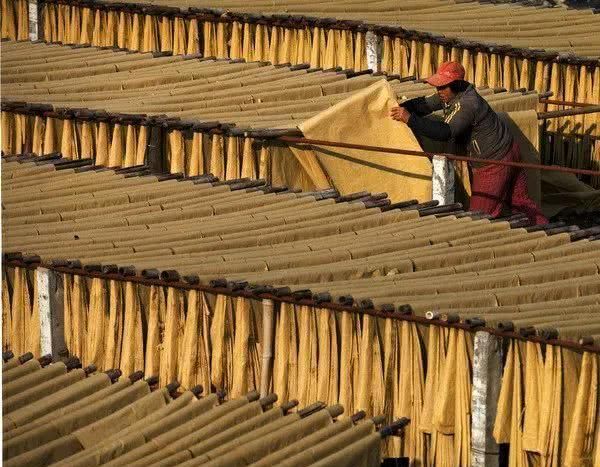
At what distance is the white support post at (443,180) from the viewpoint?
666 inches

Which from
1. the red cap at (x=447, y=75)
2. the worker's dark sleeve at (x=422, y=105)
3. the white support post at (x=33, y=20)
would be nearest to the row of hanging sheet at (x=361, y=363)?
the red cap at (x=447, y=75)

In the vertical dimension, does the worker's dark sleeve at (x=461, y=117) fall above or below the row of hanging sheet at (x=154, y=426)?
above

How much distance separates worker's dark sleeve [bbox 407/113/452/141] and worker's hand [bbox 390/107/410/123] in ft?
0.12

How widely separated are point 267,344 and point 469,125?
4.74m

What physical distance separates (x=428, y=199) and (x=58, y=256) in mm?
4256

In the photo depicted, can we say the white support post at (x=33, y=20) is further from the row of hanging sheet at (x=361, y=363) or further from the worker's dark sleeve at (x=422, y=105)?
the row of hanging sheet at (x=361, y=363)

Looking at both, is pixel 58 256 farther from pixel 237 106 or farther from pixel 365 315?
pixel 237 106

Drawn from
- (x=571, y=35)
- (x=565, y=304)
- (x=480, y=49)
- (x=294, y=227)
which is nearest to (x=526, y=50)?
(x=480, y=49)

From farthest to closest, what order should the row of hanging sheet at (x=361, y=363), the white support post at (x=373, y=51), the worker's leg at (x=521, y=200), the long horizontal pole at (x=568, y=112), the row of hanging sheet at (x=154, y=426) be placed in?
the white support post at (x=373, y=51)
the long horizontal pole at (x=568, y=112)
the worker's leg at (x=521, y=200)
the row of hanging sheet at (x=361, y=363)
the row of hanging sheet at (x=154, y=426)

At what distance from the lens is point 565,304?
1358 centimetres

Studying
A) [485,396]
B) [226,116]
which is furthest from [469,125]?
[485,396]

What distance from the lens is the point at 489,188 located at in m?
17.5

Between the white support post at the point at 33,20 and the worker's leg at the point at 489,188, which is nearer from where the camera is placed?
the worker's leg at the point at 489,188

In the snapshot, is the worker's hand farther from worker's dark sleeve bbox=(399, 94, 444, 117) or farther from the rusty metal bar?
the rusty metal bar
